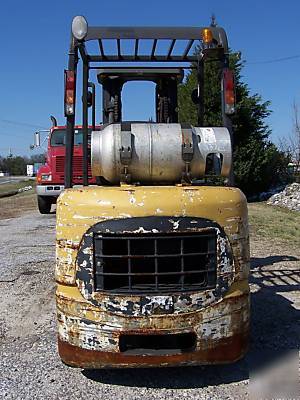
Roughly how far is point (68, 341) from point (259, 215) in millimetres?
11955

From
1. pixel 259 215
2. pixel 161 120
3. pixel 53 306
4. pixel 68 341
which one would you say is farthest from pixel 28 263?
pixel 259 215

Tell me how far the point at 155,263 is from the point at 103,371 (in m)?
1.04

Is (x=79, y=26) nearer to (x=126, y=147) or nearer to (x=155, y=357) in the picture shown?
(x=126, y=147)

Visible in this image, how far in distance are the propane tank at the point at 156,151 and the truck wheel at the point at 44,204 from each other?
1183 centimetres

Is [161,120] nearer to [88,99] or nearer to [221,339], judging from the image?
[88,99]

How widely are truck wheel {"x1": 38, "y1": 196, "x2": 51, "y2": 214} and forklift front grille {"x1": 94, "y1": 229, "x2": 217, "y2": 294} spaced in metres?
12.2

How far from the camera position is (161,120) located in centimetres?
548

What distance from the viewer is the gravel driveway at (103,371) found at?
3.65 m

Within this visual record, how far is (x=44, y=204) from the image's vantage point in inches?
617

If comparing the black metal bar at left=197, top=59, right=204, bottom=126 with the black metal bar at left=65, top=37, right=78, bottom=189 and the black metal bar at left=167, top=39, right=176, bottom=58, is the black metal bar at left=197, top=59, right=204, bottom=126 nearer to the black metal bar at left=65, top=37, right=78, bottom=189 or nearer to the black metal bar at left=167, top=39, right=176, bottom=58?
the black metal bar at left=167, top=39, right=176, bottom=58

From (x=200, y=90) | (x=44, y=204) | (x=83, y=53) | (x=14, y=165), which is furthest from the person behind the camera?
(x=14, y=165)

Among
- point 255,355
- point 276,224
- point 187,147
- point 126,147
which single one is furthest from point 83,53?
point 276,224

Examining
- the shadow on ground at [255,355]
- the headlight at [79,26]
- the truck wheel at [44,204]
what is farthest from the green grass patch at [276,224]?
the headlight at [79,26]

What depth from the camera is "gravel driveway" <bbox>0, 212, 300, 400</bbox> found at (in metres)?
3.65
